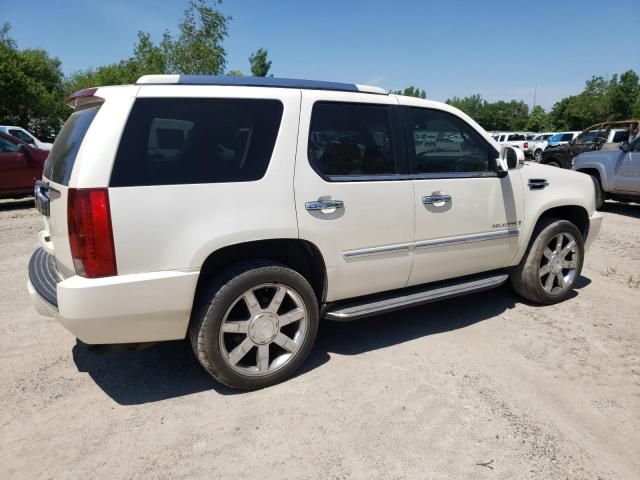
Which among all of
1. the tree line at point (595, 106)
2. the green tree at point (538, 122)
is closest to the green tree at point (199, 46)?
the tree line at point (595, 106)

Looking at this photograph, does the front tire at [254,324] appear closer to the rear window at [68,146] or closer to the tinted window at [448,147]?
the rear window at [68,146]

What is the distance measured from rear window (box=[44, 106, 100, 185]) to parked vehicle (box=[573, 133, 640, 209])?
8.88 meters

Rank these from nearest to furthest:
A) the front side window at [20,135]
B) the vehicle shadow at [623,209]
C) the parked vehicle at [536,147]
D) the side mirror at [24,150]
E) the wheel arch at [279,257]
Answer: the wheel arch at [279,257] < the side mirror at [24,150] < the vehicle shadow at [623,209] < the front side window at [20,135] < the parked vehicle at [536,147]

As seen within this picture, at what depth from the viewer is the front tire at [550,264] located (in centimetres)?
419

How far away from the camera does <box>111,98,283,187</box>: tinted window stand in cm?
245

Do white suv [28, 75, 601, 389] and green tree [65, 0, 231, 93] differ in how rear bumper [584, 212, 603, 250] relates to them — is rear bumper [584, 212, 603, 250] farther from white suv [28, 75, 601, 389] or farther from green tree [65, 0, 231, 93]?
green tree [65, 0, 231, 93]

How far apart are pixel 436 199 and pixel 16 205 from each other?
10658 millimetres

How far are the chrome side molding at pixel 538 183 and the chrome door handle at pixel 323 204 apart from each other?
79.4 inches

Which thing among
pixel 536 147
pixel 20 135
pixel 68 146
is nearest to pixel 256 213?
pixel 68 146

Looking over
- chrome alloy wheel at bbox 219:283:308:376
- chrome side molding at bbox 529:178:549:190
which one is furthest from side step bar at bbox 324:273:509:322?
chrome side molding at bbox 529:178:549:190

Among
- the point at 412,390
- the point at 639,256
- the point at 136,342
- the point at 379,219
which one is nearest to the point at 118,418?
the point at 136,342

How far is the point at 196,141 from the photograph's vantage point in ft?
8.64

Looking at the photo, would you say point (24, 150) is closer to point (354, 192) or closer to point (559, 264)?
point (354, 192)

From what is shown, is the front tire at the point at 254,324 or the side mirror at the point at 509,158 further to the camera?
the side mirror at the point at 509,158
